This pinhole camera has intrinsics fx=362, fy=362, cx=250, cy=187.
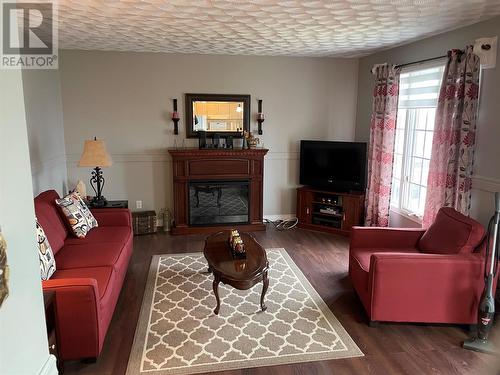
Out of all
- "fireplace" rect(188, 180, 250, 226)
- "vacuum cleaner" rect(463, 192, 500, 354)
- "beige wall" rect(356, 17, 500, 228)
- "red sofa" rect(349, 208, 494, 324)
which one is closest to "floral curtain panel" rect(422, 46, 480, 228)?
"beige wall" rect(356, 17, 500, 228)

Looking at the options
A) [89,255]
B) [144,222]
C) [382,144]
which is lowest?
[144,222]

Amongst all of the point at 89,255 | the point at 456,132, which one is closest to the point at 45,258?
the point at 89,255

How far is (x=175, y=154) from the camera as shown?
4980mm

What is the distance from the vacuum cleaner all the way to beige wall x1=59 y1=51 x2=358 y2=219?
3341mm

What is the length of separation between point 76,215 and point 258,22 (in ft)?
8.42

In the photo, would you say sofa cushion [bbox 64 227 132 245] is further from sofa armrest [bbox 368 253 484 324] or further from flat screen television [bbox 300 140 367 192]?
flat screen television [bbox 300 140 367 192]

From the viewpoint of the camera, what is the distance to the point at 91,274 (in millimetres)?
2762

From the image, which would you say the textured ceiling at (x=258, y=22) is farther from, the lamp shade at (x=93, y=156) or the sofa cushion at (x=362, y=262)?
the sofa cushion at (x=362, y=262)

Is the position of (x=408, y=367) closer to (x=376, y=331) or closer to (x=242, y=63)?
(x=376, y=331)

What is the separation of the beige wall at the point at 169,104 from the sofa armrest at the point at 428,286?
3089 millimetres

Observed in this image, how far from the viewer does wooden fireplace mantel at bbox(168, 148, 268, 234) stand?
5.09 metres

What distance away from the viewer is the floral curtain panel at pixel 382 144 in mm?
4523

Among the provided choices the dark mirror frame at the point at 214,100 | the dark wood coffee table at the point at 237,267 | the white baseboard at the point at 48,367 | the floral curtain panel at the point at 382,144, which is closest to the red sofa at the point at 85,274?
the dark wood coffee table at the point at 237,267

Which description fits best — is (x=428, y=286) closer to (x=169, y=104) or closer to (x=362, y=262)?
(x=362, y=262)
